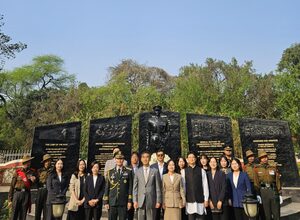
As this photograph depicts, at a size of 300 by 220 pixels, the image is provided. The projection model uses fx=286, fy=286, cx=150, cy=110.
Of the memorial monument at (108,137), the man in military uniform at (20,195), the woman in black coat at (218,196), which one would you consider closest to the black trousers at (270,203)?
the woman in black coat at (218,196)

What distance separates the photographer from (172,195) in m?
4.95

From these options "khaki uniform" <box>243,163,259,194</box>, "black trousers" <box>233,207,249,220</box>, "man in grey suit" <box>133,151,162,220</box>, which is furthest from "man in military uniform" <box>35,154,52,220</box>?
"khaki uniform" <box>243,163,259,194</box>

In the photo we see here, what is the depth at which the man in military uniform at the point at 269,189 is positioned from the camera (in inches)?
225

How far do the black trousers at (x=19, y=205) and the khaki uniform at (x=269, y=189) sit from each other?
4880mm

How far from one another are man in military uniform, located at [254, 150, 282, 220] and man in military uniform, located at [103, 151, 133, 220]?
263 centimetres

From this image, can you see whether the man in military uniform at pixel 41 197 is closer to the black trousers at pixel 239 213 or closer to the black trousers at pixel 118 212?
the black trousers at pixel 118 212

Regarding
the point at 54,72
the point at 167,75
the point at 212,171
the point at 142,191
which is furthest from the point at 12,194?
the point at 54,72

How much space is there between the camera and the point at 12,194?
6168mm

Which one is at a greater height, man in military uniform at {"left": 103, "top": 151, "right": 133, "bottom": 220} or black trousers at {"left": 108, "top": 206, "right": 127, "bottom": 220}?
man in military uniform at {"left": 103, "top": 151, "right": 133, "bottom": 220}

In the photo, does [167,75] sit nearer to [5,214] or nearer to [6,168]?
[6,168]

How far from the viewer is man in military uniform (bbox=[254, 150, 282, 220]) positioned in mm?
5727

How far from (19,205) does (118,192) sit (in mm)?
2424

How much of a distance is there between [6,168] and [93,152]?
7.50 meters

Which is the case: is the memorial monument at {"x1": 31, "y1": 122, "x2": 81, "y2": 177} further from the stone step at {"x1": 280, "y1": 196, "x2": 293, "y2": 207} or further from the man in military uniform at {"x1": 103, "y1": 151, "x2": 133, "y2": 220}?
the stone step at {"x1": 280, "y1": 196, "x2": 293, "y2": 207}
